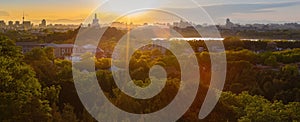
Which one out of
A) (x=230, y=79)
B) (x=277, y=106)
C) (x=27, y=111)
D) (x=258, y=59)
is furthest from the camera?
(x=258, y=59)

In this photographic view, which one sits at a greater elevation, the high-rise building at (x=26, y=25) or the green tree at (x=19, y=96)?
the high-rise building at (x=26, y=25)

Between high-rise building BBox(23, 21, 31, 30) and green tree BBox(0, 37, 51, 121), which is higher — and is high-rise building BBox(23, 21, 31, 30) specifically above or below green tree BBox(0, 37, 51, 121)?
above

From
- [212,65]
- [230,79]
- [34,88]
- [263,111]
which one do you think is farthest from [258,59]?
[34,88]

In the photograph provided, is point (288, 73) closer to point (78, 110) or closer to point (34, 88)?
point (78, 110)

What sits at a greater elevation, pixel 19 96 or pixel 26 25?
pixel 26 25

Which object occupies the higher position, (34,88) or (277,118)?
(34,88)

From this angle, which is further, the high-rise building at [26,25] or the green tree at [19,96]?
the high-rise building at [26,25]

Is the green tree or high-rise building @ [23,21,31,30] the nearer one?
the green tree

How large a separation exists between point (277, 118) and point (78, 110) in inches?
135

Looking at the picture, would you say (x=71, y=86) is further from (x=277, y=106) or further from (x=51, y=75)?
(x=277, y=106)

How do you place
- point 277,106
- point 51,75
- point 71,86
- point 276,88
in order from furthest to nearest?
point 276,88 < point 51,75 < point 71,86 < point 277,106

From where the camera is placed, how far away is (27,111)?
620 cm

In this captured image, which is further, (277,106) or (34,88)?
(277,106)

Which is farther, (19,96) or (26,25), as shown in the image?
(26,25)
